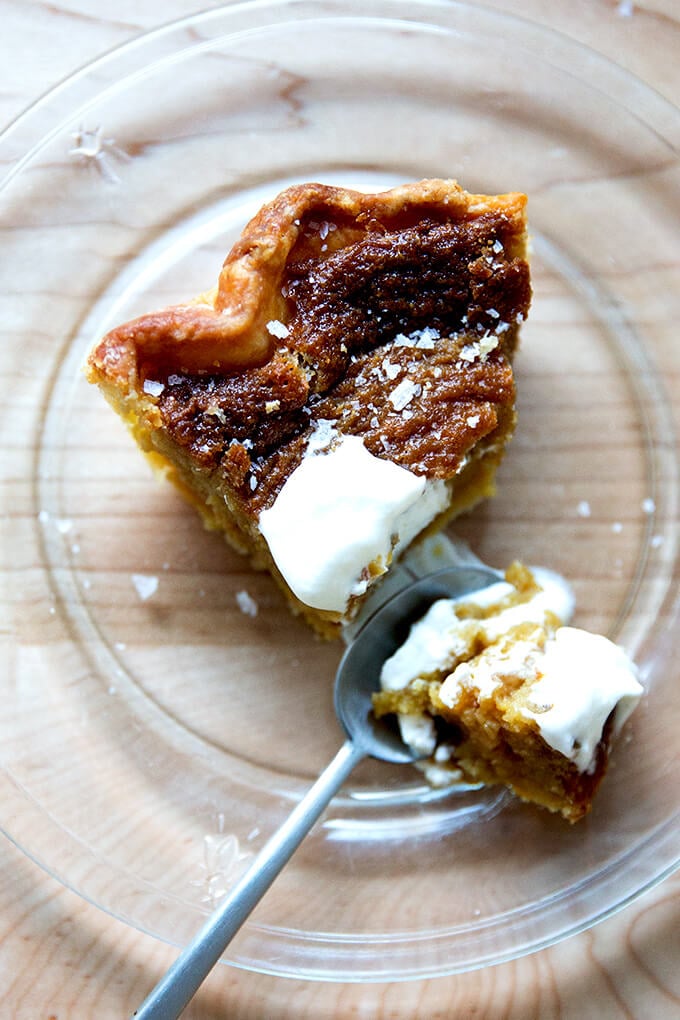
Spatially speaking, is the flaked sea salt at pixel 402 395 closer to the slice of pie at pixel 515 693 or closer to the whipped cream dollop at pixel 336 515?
the whipped cream dollop at pixel 336 515

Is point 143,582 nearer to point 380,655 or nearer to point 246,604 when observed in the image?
point 246,604

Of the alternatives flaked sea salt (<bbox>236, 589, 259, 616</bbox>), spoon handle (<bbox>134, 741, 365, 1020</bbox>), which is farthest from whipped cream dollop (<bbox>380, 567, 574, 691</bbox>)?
flaked sea salt (<bbox>236, 589, 259, 616</bbox>)

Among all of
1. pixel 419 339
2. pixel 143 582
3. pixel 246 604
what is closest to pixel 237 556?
pixel 246 604

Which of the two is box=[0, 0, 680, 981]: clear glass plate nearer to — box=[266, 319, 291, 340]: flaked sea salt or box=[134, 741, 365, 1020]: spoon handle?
box=[134, 741, 365, 1020]: spoon handle

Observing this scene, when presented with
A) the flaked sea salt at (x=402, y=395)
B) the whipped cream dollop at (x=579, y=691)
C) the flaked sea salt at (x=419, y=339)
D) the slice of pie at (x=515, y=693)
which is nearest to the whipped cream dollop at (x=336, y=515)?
the flaked sea salt at (x=402, y=395)

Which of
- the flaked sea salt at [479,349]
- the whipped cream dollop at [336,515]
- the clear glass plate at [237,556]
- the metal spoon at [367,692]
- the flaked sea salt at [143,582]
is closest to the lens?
the whipped cream dollop at [336,515]

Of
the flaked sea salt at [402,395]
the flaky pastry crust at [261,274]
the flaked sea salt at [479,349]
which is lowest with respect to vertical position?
the flaked sea salt at [402,395]
